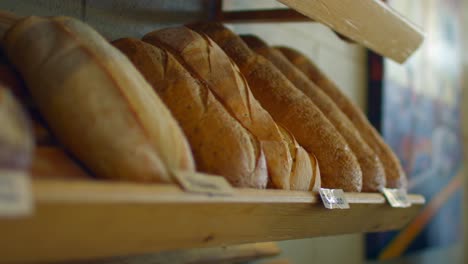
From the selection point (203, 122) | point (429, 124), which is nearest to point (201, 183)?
point (203, 122)

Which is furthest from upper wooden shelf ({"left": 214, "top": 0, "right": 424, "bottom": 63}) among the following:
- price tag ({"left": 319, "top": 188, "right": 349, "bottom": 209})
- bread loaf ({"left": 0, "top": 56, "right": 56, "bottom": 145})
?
bread loaf ({"left": 0, "top": 56, "right": 56, "bottom": 145})

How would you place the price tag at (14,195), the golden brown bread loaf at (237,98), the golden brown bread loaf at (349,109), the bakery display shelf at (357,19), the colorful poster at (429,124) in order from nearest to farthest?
1. the price tag at (14,195)
2. the golden brown bread loaf at (237,98)
3. the bakery display shelf at (357,19)
4. the golden brown bread loaf at (349,109)
5. the colorful poster at (429,124)

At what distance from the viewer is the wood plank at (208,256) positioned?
1451 millimetres

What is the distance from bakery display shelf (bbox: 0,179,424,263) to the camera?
0.66m

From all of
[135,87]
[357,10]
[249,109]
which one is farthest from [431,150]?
[135,87]

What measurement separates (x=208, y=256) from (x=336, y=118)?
21.0 inches

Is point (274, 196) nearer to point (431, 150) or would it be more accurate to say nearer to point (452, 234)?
point (431, 150)

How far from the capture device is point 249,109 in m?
1.27

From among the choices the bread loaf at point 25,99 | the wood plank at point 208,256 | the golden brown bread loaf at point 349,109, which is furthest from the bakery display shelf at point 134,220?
the golden brown bread loaf at point 349,109

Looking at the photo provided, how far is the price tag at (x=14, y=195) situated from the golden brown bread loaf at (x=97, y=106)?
21cm

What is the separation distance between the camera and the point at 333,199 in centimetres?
125

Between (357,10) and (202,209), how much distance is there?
32.9 inches

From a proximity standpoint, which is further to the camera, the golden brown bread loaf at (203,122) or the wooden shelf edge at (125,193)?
the golden brown bread loaf at (203,122)

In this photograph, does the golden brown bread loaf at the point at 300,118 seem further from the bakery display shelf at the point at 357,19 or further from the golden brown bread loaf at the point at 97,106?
the golden brown bread loaf at the point at 97,106
